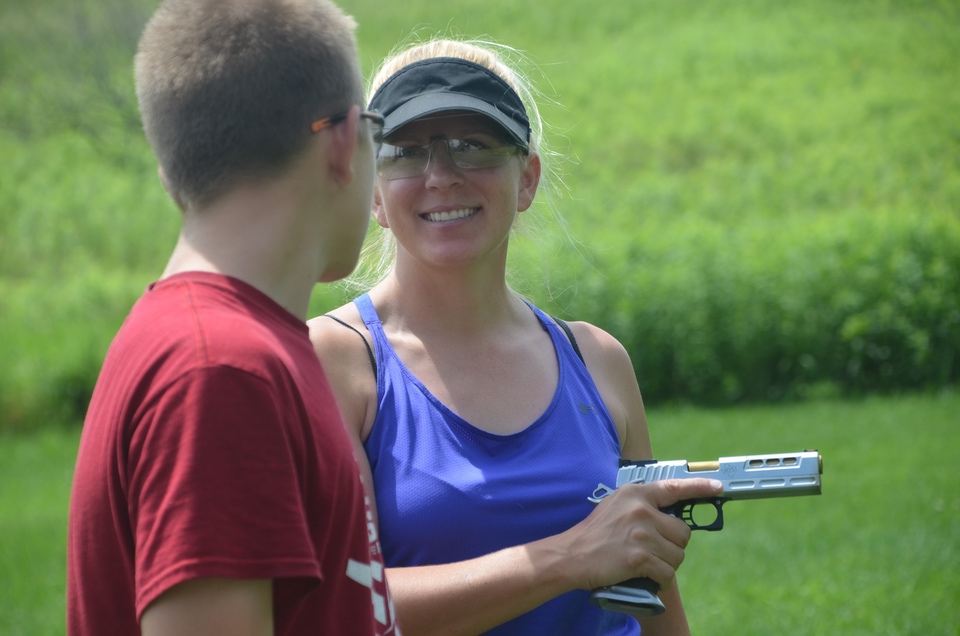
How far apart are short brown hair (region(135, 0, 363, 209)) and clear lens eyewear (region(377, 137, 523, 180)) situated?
3.18ft

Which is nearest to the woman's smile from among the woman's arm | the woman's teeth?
the woman's teeth

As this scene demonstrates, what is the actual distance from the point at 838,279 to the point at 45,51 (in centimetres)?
1530

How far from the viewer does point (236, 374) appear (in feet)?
4.15

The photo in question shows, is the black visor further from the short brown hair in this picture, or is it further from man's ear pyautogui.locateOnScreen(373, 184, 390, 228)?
the short brown hair

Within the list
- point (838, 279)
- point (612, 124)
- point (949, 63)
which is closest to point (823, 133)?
point (949, 63)

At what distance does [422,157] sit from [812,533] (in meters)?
6.46

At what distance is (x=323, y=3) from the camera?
4.95ft

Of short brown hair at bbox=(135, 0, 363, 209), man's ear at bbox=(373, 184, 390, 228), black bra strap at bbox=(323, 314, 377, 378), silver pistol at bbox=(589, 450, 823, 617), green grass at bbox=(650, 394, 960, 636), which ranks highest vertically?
short brown hair at bbox=(135, 0, 363, 209)

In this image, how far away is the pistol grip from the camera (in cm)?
215

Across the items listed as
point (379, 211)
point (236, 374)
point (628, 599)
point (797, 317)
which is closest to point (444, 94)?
point (379, 211)

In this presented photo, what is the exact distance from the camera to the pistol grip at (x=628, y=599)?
215 cm

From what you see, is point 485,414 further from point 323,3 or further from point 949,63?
point 949,63

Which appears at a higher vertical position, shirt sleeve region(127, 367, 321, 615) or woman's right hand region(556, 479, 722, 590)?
shirt sleeve region(127, 367, 321, 615)

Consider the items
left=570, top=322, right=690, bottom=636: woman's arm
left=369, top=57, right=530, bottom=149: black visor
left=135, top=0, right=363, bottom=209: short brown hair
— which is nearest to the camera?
left=135, top=0, right=363, bottom=209: short brown hair
